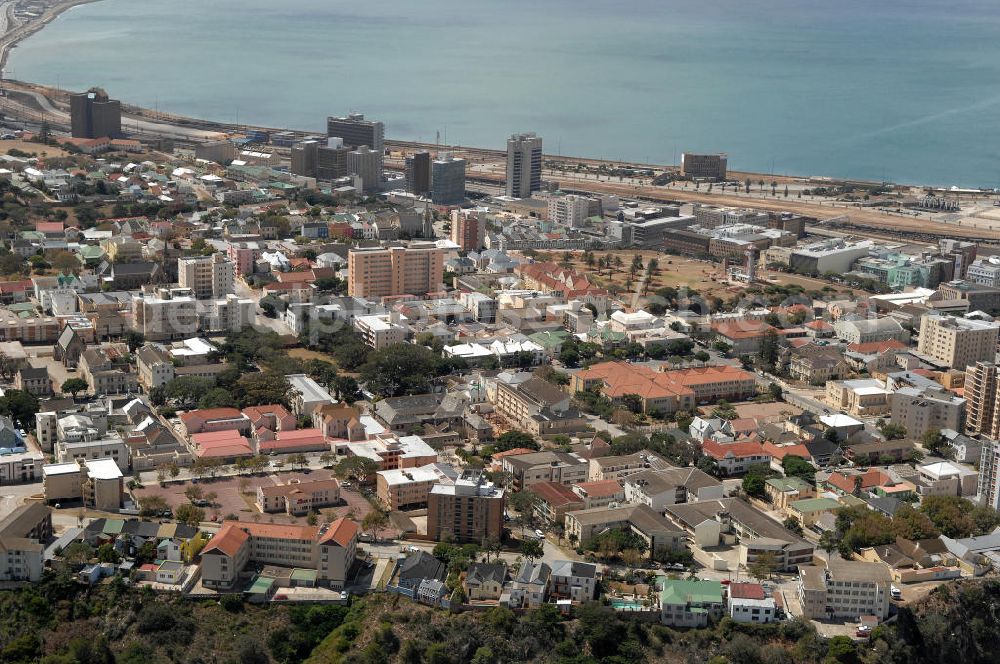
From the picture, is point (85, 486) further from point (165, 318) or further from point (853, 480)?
point (853, 480)

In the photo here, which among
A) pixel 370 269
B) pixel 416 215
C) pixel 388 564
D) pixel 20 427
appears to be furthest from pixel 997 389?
pixel 416 215

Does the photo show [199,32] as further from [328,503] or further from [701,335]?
[328,503]

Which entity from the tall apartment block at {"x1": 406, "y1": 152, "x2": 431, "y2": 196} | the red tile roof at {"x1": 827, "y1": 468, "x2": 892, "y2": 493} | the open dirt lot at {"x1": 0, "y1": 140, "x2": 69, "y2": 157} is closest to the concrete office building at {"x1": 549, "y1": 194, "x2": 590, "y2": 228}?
the tall apartment block at {"x1": 406, "y1": 152, "x2": 431, "y2": 196}

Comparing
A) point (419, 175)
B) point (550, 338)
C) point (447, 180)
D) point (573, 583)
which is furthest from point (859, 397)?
point (419, 175)

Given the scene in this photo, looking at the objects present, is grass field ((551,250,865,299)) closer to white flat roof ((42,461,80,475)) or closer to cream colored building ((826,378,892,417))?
cream colored building ((826,378,892,417))

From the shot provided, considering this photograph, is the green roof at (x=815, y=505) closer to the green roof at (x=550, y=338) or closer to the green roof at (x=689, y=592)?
the green roof at (x=689, y=592)

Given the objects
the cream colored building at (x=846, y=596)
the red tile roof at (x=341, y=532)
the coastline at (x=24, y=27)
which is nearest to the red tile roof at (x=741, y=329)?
the cream colored building at (x=846, y=596)
